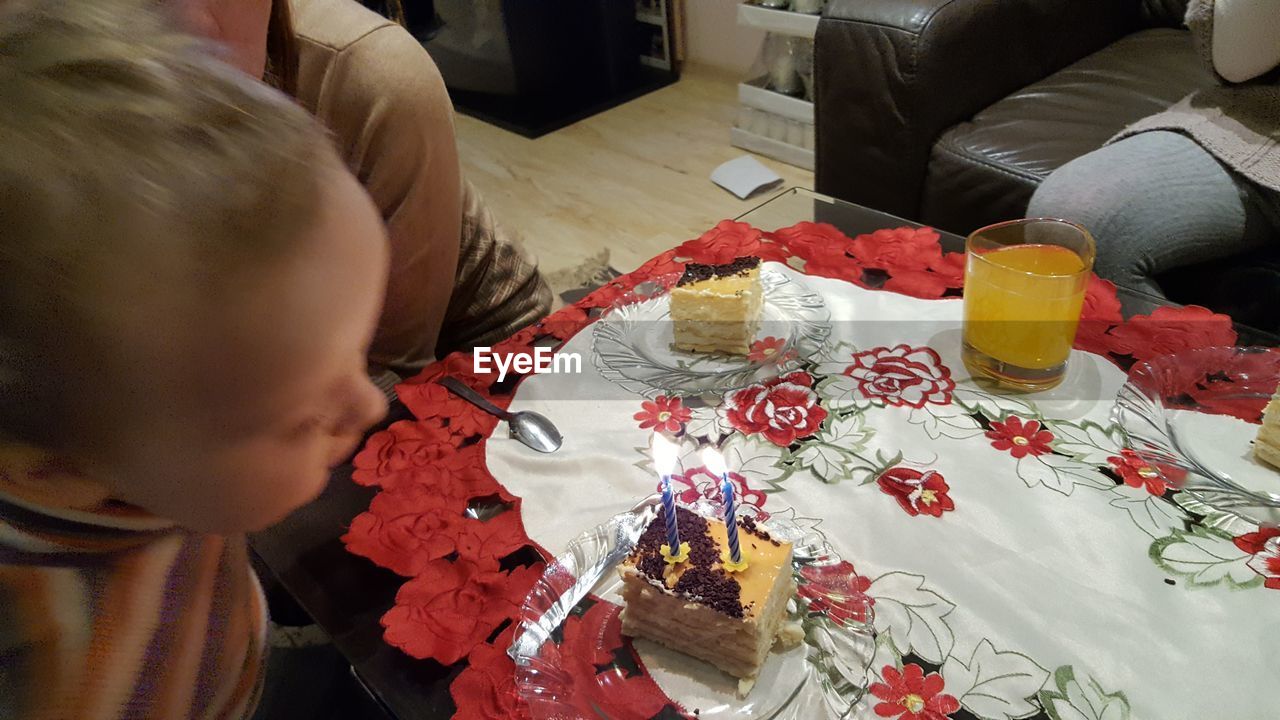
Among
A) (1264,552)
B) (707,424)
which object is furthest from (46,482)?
(1264,552)

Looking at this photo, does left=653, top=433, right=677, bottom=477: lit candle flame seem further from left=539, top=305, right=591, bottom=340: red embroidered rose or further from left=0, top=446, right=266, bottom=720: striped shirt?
left=0, top=446, right=266, bottom=720: striped shirt

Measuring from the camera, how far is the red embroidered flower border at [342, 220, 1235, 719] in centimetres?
64

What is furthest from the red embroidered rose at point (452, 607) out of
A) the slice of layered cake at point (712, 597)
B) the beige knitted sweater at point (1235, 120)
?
the beige knitted sweater at point (1235, 120)

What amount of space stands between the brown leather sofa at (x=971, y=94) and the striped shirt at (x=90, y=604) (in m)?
1.42

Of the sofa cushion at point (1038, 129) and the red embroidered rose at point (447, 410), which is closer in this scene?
the red embroidered rose at point (447, 410)

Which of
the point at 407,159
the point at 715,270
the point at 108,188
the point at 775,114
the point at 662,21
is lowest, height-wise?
the point at 775,114

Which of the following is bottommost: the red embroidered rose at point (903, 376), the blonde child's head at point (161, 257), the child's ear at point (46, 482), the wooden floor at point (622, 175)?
the wooden floor at point (622, 175)

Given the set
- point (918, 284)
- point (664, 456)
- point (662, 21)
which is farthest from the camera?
point (662, 21)

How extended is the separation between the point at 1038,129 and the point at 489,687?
1.42 meters

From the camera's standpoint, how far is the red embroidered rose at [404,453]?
0.79 m

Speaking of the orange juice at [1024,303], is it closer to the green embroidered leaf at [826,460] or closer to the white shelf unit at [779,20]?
the green embroidered leaf at [826,460]

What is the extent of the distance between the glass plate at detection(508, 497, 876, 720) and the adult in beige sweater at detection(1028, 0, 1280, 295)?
2.66 feet

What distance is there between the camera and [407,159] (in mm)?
985

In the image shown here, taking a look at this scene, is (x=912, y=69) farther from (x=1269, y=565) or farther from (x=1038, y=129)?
(x=1269, y=565)
